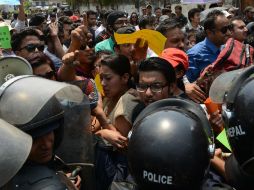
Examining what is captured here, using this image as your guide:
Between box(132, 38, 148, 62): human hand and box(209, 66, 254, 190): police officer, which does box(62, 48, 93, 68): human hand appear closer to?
box(132, 38, 148, 62): human hand

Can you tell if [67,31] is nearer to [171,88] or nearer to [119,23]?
[119,23]

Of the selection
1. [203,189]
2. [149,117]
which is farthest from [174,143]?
[203,189]

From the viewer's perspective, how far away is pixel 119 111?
2785mm

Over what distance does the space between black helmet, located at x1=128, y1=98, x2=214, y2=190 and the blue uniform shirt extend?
289cm

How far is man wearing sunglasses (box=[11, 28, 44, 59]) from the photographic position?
3806 millimetres

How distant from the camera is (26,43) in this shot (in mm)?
3930

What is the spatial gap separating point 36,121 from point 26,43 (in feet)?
7.45

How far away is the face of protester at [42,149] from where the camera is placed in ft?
6.08

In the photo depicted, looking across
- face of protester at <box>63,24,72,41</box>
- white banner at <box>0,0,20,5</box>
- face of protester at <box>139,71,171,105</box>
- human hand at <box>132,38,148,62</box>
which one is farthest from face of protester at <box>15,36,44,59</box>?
face of protester at <box>63,24,72,41</box>

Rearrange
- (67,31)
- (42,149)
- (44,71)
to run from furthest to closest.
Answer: (67,31), (44,71), (42,149)

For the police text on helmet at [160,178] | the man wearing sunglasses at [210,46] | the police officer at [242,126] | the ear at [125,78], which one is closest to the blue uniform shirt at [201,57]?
the man wearing sunglasses at [210,46]

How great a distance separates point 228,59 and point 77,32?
1225 mm

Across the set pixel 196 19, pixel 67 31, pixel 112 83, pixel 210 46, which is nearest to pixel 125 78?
pixel 112 83

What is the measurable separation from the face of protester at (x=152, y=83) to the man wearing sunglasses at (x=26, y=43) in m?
1.36
